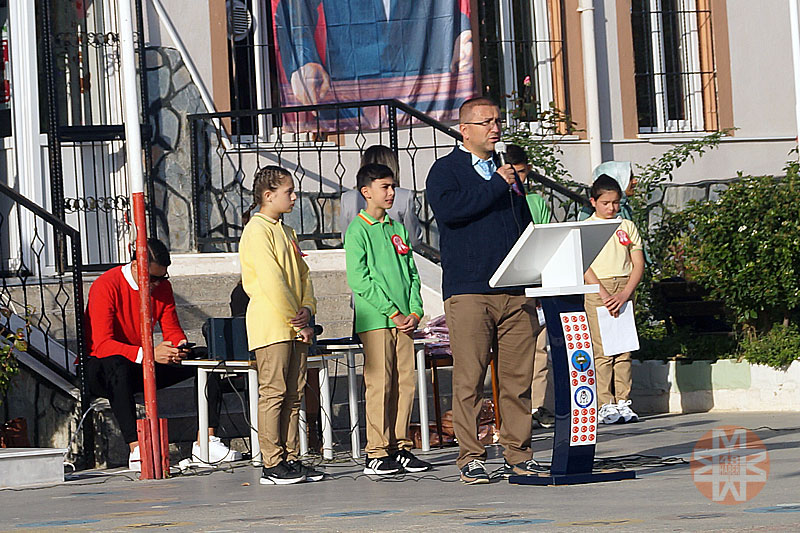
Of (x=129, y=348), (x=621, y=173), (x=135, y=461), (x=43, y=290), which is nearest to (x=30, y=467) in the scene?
(x=135, y=461)

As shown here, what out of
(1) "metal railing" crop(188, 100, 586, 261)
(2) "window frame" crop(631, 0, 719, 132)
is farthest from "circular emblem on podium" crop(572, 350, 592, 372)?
(2) "window frame" crop(631, 0, 719, 132)

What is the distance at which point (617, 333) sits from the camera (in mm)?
10172

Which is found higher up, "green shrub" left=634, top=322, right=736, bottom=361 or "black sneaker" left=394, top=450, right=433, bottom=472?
"green shrub" left=634, top=322, right=736, bottom=361

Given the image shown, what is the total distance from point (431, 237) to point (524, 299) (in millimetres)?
6354

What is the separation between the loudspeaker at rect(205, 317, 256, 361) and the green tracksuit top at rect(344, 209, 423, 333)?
2.46 ft

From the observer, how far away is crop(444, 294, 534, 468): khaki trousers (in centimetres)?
699

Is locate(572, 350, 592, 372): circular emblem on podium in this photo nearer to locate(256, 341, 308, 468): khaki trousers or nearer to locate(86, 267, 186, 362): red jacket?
locate(256, 341, 308, 468): khaki trousers

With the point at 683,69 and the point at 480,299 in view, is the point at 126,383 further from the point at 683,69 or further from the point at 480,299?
the point at 683,69

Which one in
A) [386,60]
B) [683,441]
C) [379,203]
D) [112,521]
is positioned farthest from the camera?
[386,60]

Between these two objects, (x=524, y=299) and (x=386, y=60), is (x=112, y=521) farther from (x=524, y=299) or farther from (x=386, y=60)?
(x=386, y=60)

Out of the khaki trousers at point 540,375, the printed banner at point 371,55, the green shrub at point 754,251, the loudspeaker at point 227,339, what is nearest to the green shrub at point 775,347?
the green shrub at point 754,251

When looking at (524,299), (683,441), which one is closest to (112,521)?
(524,299)

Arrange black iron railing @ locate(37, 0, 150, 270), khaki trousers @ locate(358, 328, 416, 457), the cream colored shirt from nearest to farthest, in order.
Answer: khaki trousers @ locate(358, 328, 416, 457) < the cream colored shirt < black iron railing @ locate(37, 0, 150, 270)

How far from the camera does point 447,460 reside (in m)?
8.45
